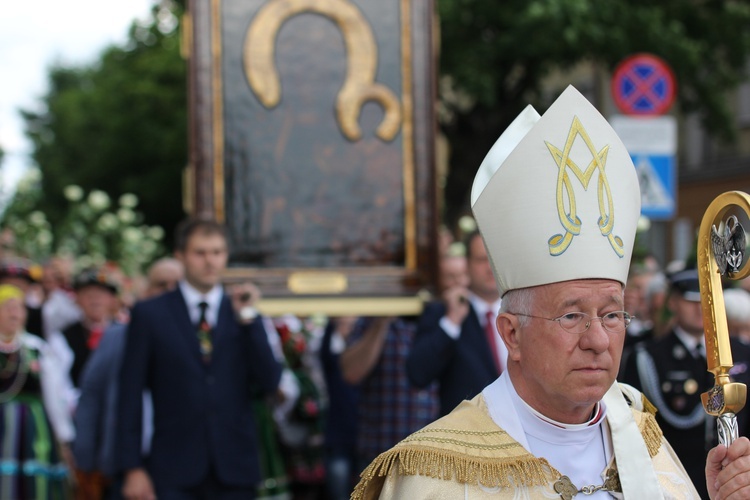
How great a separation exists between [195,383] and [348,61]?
1.94 meters

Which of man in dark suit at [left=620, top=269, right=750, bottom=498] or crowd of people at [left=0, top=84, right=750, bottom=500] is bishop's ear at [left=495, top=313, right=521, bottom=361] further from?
man in dark suit at [left=620, top=269, right=750, bottom=498]

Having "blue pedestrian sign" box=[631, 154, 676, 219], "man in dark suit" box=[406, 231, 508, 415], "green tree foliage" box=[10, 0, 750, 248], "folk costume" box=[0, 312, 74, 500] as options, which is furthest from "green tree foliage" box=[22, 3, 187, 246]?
"man in dark suit" box=[406, 231, 508, 415]

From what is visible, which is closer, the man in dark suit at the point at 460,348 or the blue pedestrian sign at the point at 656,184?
the man in dark suit at the point at 460,348

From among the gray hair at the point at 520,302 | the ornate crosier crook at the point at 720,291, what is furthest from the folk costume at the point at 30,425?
the ornate crosier crook at the point at 720,291

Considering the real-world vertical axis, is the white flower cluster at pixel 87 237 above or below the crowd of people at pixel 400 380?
above

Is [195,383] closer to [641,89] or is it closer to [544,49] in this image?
[641,89]

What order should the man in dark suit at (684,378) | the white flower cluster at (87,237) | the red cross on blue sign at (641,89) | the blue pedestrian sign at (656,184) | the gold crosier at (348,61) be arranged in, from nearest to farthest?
the man in dark suit at (684,378) < the gold crosier at (348,61) < the blue pedestrian sign at (656,184) < the red cross on blue sign at (641,89) < the white flower cluster at (87,237)

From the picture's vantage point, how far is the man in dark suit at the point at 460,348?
18.3 feet

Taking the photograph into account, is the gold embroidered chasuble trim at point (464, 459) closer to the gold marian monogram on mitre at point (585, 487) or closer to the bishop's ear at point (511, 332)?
the gold marian monogram on mitre at point (585, 487)

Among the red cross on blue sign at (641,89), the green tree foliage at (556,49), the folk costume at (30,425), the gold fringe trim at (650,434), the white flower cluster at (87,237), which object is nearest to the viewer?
the gold fringe trim at (650,434)

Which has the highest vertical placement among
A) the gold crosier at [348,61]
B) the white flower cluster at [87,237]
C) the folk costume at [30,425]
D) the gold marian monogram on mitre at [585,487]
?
the gold crosier at [348,61]

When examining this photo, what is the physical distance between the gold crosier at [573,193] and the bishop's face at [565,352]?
11cm

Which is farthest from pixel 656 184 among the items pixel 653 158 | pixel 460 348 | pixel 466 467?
pixel 466 467

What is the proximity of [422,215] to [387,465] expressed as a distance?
3616 millimetres
